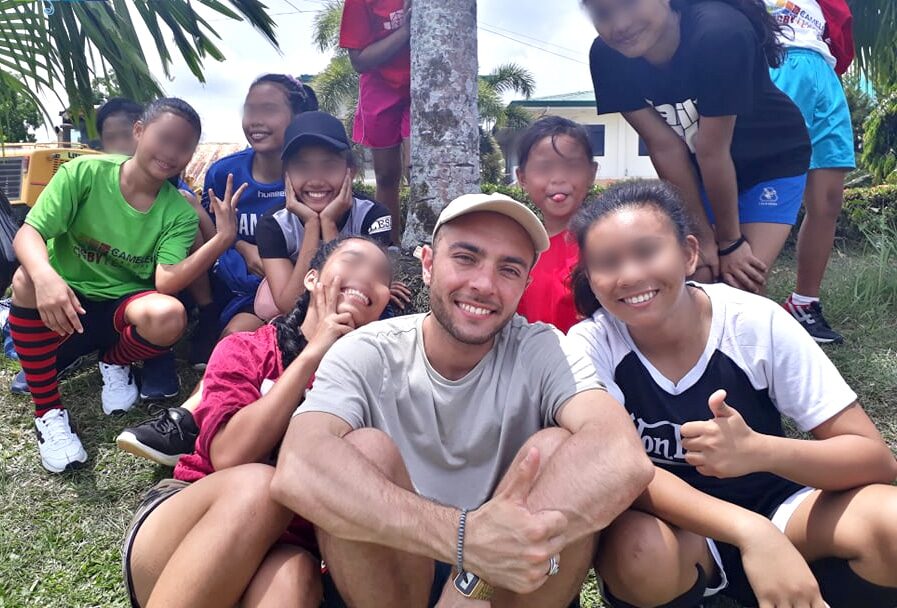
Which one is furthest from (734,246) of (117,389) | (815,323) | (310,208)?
(117,389)

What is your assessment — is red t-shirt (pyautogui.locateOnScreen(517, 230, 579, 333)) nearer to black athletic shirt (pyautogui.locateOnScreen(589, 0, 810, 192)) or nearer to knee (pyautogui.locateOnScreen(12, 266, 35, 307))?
black athletic shirt (pyautogui.locateOnScreen(589, 0, 810, 192))

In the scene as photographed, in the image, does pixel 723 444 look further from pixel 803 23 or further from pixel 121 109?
pixel 121 109

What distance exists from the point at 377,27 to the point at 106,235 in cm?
206

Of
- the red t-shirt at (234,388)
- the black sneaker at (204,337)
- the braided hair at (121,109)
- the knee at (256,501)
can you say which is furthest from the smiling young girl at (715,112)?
the braided hair at (121,109)

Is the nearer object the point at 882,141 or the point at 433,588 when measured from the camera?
the point at 433,588

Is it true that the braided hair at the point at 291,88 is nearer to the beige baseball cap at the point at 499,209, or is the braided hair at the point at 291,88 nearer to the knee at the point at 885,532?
the beige baseball cap at the point at 499,209

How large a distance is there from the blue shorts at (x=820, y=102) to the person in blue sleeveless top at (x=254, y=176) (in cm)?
284

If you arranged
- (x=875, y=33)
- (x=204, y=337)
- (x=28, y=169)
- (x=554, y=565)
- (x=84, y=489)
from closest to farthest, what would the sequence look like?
1. (x=554, y=565)
2. (x=84, y=489)
3. (x=204, y=337)
4. (x=875, y=33)
5. (x=28, y=169)

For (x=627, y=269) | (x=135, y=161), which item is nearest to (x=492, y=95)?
(x=135, y=161)

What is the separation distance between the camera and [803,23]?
396cm

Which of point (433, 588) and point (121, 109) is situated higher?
point (121, 109)

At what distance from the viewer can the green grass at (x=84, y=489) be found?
2598mm

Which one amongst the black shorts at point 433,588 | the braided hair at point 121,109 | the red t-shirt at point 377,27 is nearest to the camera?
the black shorts at point 433,588

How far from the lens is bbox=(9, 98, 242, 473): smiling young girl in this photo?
3395 millimetres
